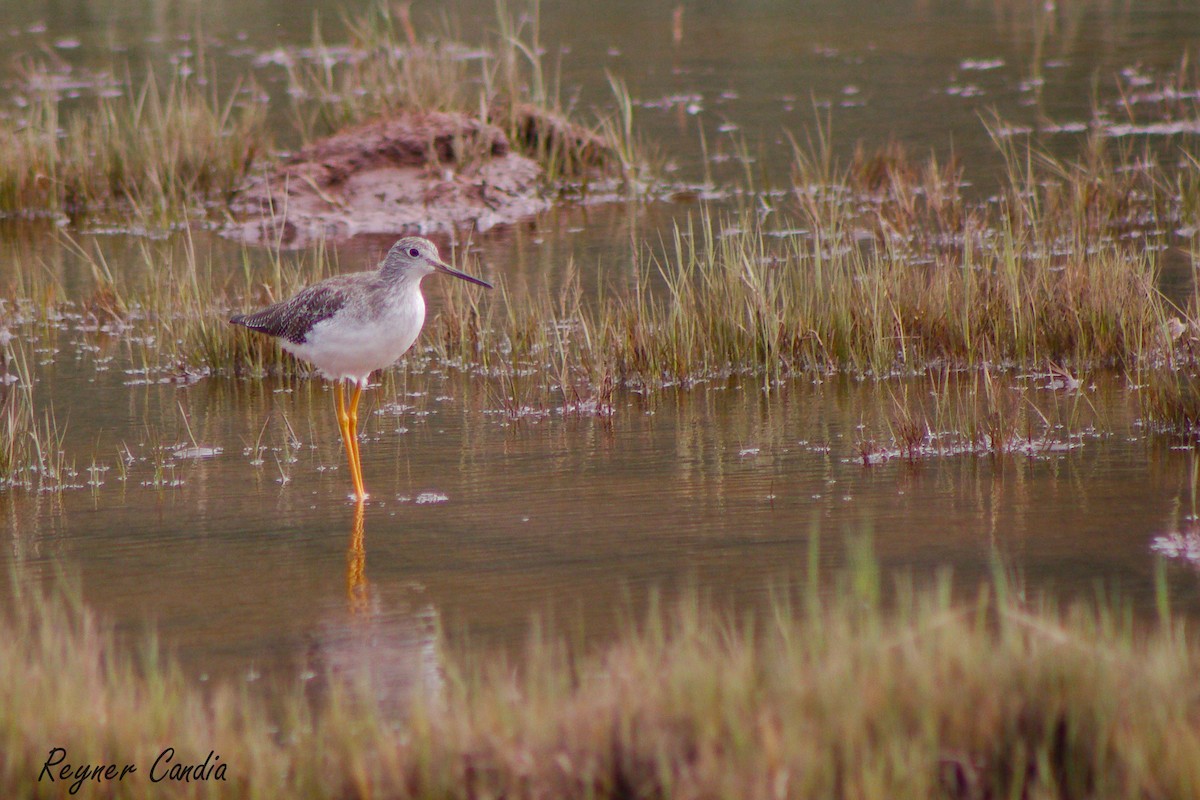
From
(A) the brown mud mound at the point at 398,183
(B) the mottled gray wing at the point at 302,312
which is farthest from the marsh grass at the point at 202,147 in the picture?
(B) the mottled gray wing at the point at 302,312

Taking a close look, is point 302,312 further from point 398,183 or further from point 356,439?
point 398,183

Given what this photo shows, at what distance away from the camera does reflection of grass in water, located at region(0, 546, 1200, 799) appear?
4199 mm

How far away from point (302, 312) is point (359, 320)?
1.58 feet

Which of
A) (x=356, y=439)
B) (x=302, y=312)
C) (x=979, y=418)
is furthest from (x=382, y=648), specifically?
(x=979, y=418)

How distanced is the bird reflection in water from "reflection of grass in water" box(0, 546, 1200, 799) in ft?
1.53

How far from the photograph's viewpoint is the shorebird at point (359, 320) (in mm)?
7668

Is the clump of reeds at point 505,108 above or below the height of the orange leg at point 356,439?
above

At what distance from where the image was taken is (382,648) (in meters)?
5.70

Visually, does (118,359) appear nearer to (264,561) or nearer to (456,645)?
(264,561)

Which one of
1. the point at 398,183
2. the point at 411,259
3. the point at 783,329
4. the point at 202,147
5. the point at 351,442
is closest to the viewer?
the point at 351,442

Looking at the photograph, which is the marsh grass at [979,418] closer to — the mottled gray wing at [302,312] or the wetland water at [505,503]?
the wetland water at [505,503]

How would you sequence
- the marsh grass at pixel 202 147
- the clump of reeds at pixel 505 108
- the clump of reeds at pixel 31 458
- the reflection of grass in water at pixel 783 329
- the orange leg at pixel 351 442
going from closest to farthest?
1. the orange leg at pixel 351 442
2. the clump of reeds at pixel 31 458
3. the reflection of grass in water at pixel 783 329
4. the marsh grass at pixel 202 147
5. the clump of reeds at pixel 505 108

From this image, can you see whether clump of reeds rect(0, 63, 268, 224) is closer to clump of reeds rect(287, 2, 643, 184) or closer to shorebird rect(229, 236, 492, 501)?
clump of reeds rect(287, 2, 643, 184)

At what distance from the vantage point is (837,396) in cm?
873
